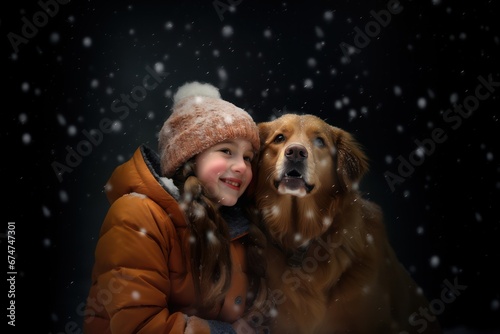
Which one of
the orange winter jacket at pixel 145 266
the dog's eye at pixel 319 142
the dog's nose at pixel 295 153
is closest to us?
the orange winter jacket at pixel 145 266

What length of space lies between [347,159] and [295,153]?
0.90 feet

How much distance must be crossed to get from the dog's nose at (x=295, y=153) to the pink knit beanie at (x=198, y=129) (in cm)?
11

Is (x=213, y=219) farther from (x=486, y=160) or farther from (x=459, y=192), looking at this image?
Result: (x=486, y=160)

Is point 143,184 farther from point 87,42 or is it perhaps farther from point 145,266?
point 87,42

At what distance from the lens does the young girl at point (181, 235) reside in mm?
1167

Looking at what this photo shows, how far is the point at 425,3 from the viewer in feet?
5.51

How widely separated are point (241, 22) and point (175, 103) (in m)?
0.46

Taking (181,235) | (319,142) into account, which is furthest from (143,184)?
(319,142)

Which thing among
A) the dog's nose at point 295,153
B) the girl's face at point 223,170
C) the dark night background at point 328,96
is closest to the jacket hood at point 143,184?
the girl's face at point 223,170

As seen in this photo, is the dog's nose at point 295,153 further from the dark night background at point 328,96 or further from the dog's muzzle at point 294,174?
the dark night background at point 328,96

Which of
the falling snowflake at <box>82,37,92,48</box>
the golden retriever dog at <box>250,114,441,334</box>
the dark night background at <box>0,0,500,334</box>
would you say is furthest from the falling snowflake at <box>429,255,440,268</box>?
the falling snowflake at <box>82,37,92,48</box>

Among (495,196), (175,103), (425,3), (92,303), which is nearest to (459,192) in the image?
(495,196)

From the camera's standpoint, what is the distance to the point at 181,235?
1.31 meters

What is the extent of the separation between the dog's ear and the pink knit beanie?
329 mm
